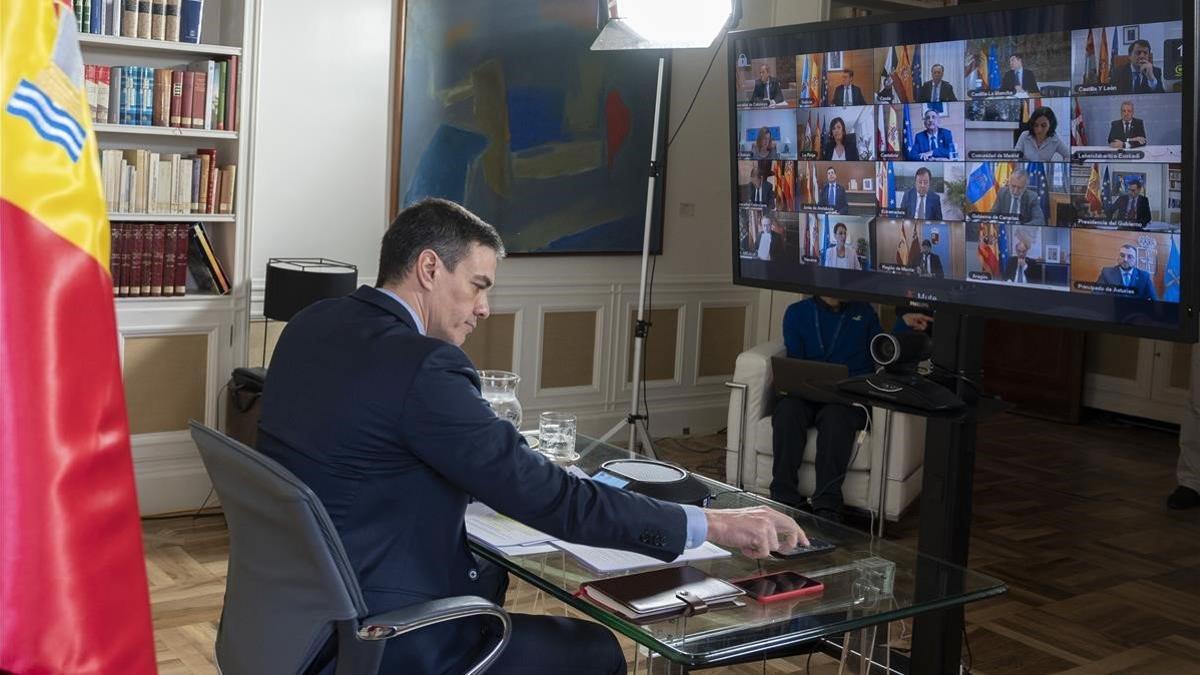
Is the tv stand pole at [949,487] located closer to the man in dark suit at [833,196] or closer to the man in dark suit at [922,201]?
the man in dark suit at [922,201]

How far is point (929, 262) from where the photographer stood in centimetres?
312

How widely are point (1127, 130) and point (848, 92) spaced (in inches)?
30.3

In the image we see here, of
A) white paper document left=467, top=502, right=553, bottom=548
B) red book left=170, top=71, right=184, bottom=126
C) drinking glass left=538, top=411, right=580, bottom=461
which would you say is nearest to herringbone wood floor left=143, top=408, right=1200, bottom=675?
drinking glass left=538, top=411, right=580, bottom=461

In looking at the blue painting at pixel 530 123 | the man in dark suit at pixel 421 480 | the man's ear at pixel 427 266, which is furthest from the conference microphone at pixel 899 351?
the blue painting at pixel 530 123

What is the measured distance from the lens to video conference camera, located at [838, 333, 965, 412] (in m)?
2.96

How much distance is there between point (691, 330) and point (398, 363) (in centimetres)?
495

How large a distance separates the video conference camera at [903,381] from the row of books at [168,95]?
2.73m

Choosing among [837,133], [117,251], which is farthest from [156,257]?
[837,133]

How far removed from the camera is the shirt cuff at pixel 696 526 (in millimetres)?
2100

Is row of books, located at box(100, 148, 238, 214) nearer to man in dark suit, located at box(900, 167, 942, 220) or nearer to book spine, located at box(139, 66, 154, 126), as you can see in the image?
book spine, located at box(139, 66, 154, 126)

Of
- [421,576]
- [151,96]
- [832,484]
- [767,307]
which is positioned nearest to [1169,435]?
[767,307]

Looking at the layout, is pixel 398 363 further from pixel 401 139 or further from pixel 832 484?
pixel 401 139

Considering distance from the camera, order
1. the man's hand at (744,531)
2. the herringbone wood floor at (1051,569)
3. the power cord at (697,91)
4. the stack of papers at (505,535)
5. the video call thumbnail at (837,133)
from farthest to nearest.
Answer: the power cord at (697,91), the herringbone wood floor at (1051,569), the video call thumbnail at (837,133), the stack of papers at (505,535), the man's hand at (744,531)

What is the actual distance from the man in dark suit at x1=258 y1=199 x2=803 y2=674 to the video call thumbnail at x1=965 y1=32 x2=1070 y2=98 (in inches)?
50.4
